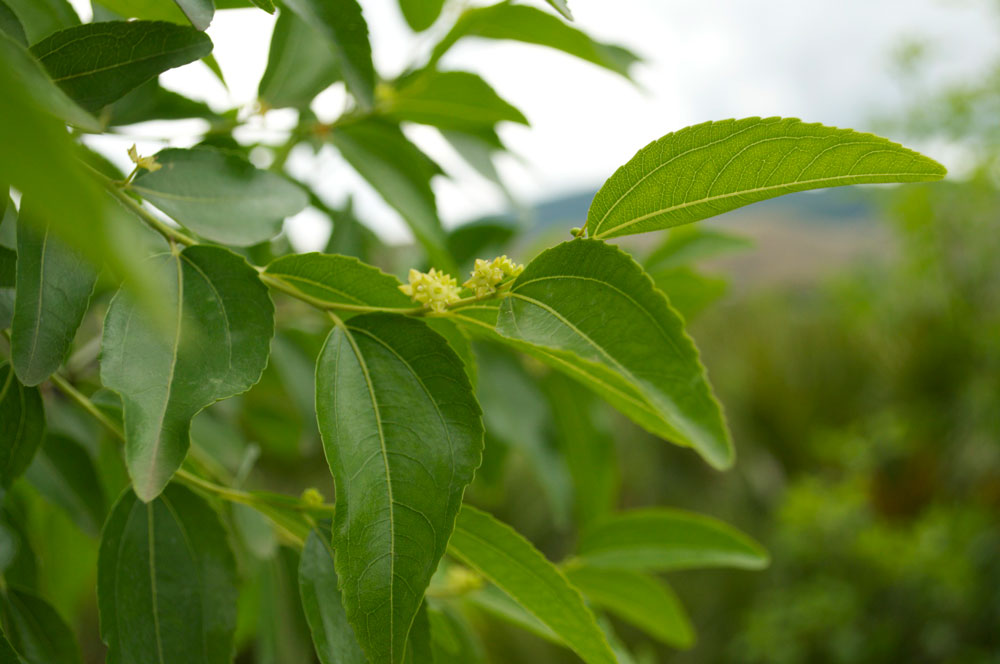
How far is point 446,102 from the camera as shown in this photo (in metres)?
0.63

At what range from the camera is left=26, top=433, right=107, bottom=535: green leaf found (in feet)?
1.65

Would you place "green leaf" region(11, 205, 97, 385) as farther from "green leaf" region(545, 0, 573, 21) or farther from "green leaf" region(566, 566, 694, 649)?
"green leaf" region(566, 566, 694, 649)

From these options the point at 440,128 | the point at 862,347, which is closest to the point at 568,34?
the point at 440,128

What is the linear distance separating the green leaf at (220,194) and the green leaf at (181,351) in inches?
1.7

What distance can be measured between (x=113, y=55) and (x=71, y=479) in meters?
0.30

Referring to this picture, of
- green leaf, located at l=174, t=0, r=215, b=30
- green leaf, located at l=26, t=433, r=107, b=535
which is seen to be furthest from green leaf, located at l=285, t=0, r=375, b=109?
green leaf, located at l=26, t=433, r=107, b=535

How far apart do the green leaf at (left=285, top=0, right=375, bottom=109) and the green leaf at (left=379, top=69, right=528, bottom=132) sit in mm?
188

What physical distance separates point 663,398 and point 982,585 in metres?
3.19

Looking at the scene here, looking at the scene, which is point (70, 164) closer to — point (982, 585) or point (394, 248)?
point (394, 248)

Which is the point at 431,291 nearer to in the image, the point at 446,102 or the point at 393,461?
the point at 393,461

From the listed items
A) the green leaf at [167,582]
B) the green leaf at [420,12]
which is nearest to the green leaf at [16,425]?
the green leaf at [167,582]

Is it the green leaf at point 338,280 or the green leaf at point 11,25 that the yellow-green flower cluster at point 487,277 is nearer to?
the green leaf at point 338,280

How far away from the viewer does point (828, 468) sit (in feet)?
13.5

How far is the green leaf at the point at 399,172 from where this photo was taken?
0.57 metres
